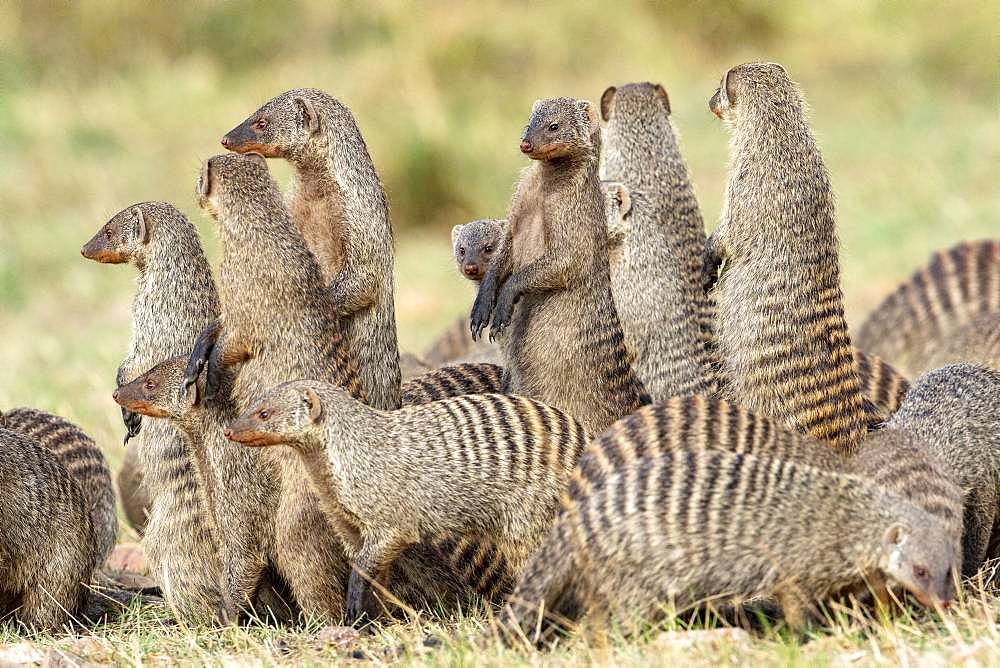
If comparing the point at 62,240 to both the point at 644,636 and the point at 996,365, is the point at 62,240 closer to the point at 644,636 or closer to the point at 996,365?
the point at 996,365

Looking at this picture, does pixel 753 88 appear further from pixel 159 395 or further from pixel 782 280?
pixel 159 395

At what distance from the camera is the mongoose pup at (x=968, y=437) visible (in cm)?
386

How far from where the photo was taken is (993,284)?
263 inches

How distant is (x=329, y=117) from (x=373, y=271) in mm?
449

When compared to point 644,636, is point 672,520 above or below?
above

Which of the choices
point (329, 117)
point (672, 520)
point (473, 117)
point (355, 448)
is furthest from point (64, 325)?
point (672, 520)

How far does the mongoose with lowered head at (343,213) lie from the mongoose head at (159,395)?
49cm

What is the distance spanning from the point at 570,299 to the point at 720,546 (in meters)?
1.26

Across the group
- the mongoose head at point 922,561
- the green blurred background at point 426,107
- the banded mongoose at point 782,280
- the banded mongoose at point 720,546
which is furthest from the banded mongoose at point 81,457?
the mongoose head at point 922,561

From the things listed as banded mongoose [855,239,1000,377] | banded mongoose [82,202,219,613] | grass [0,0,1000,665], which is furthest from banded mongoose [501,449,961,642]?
banded mongoose [855,239,1000,377]

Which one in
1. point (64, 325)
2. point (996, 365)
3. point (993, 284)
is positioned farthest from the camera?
point (64, 325)

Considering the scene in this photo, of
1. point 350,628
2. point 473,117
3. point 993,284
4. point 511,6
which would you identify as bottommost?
point 350,628

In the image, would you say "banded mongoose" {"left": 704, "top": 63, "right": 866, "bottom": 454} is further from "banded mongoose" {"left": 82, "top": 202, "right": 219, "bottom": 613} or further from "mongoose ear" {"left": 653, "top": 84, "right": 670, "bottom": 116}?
"banded mongoose" {"left": 82, "top": 202, "right": 219, "bottom": 613}

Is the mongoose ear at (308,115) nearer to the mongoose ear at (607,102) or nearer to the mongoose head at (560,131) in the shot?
the mongoose head at (560,131)
